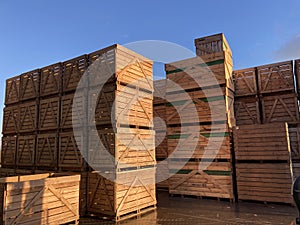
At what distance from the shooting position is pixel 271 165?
1030 centimetres

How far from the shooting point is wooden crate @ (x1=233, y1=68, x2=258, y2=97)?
41.4 feet

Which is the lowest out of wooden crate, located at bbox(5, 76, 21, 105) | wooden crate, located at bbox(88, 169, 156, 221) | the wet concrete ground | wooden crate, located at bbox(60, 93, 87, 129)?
the wet concrete ground

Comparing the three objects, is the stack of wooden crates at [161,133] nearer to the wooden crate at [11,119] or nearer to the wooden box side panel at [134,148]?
the wooden box side panel at [134,148]

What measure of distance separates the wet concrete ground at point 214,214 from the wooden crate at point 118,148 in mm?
1826

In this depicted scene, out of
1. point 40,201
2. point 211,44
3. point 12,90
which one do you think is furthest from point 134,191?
point 211,44

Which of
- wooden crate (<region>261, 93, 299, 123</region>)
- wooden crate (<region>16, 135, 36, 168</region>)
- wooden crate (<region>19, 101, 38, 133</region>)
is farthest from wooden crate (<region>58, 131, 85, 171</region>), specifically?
wooden crate (<region>261, 93, 299, 123</region>)

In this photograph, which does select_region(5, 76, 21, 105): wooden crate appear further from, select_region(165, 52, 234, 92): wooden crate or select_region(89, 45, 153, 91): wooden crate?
select_region(165, 52, 234, 92): wooden crate

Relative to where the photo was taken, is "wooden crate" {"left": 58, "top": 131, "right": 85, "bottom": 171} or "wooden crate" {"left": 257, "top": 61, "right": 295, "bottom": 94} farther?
"wooden crate" {"left": 257, "top": 61, "right": 295, "bottom": 94}

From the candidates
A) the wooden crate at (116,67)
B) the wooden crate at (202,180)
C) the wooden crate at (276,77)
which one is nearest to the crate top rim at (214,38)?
the wooden crate at (276,77)

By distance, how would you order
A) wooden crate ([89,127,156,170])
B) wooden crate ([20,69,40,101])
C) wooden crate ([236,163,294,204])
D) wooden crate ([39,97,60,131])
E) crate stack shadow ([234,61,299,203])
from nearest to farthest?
wooden crate ([89,127,156,170])
wooden crate ([236,163,294,204])
crate stack shadow ([234,61,299,203])
wooden crate ([39,97,60,131])
wooden crate ([20,69,40,101])

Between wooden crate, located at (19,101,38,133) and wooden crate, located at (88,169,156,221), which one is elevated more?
wooden crate, located at (19,101,38,133)

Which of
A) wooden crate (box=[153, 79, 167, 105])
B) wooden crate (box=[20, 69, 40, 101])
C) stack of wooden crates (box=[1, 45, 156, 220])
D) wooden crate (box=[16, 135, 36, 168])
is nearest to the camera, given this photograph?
stack of wooden crates (box=[1, 45, 156, 220])

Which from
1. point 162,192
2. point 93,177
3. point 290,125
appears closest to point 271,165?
point 290,125

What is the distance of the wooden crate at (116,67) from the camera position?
896cm
